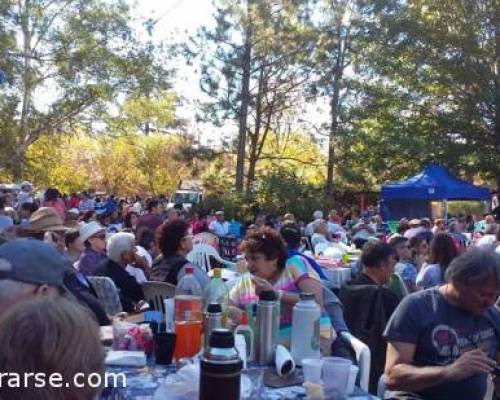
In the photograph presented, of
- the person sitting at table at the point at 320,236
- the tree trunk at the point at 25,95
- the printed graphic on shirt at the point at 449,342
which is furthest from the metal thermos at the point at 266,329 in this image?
the tree trunk at the point at 25,95

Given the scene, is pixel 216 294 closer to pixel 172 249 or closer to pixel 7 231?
pixel 172 249

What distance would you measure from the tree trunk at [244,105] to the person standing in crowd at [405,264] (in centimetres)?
1567

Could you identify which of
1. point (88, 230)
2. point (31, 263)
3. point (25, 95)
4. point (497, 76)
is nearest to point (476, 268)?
point (31, 263)

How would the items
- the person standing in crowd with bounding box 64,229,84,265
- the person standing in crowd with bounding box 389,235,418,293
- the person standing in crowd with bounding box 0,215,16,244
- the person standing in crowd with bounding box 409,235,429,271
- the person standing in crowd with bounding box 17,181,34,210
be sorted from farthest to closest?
1. the person standing in crowd with bounding box 17,181,34,210
2. the person standing in crowd with bounding box 409,235,429,271
3. the person standing in crowd with bounding box 389,235,418,293
4. the person standing in crowd with bounding box 64,229,84,265
5. the person standing in crowd with bounding box 0,215,16,244

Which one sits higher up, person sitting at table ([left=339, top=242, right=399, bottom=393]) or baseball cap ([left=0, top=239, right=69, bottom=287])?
baseball cap ([left=0, top=239, right=69, bottom=287])

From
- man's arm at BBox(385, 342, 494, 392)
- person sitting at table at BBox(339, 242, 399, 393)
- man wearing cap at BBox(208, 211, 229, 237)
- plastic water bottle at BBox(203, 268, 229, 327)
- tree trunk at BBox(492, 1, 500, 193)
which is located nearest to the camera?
man's arm at BBox(385, 342, 494, 392)

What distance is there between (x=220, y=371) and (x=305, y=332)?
2.67 feet

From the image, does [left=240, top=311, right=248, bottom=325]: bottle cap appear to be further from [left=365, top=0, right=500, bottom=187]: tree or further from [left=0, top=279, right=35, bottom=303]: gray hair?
[left=365, top=0, right=500, bottom=187]: tree

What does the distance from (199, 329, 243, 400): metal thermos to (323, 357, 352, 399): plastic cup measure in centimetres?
52

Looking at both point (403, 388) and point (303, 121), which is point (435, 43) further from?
point (403, 388)

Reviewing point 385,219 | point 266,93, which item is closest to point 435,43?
point 266,93

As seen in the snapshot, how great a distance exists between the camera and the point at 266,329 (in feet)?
9.02

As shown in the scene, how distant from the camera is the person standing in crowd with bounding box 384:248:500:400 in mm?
2820

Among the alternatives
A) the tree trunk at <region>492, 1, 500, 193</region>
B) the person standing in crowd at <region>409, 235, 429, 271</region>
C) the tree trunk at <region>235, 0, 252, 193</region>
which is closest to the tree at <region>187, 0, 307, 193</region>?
the tree trunk at <region>235, 0, 252, 193</region>
